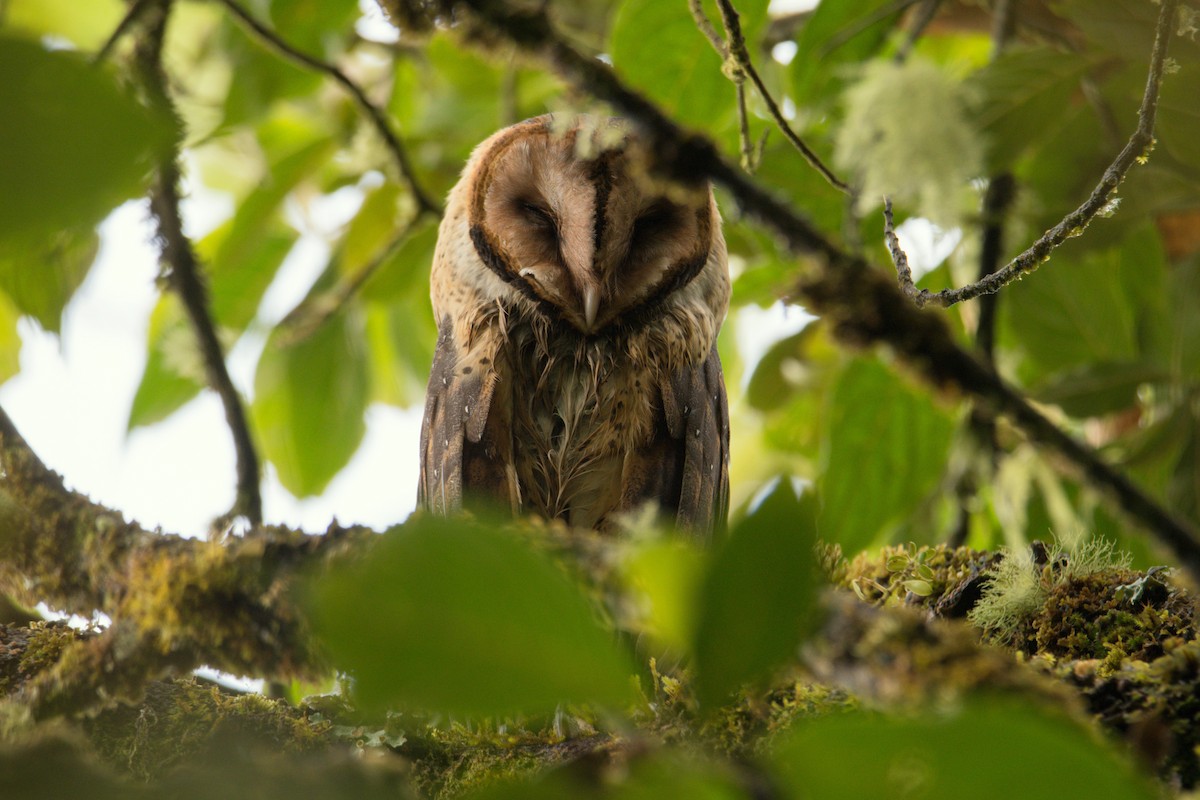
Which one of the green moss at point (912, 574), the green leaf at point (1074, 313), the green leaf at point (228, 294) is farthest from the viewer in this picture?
the green leaf at point (228, 294)

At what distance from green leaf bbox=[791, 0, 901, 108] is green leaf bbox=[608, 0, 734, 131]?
0.22 meters

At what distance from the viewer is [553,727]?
70.2 inches

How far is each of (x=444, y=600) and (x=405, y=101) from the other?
3379 millimetres

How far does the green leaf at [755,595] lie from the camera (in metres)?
0.59

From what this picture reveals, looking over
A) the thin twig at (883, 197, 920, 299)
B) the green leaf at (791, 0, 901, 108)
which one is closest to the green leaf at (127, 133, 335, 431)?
the green leaf at (791, 0, 901, 108)

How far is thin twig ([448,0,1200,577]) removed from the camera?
0.78 metres

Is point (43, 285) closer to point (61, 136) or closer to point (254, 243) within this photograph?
point (254, 243)

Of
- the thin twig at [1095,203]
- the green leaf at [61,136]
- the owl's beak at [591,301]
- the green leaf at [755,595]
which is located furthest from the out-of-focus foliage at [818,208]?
the green leaf at [61,136]

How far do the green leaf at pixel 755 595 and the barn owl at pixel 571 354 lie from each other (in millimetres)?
1993

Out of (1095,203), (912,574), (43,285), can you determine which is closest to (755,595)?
(1095,203)

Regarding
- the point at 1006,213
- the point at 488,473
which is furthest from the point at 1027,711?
the point at 1006,213

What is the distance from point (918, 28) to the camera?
2656 mm

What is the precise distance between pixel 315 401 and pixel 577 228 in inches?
50.6

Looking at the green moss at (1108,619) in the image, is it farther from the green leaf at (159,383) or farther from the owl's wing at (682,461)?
the green leaf at (159,383)
